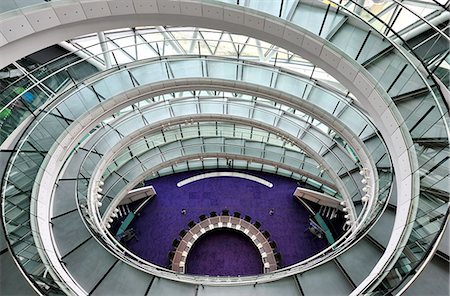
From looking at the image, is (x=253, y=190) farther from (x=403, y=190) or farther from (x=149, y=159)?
(x=403, y=190)

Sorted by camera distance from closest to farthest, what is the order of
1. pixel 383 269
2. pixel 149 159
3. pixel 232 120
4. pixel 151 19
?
pixel 383 269 < pixel 151 19 < pixel 232 120 < pixel 149 159

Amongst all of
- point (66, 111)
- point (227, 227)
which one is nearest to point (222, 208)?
point (227, 227)

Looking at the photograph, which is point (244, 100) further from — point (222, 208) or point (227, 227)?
point (222, 208)

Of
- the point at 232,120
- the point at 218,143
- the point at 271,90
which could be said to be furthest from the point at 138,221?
the point at 271,90

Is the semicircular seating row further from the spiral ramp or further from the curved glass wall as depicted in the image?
the curved glass wall

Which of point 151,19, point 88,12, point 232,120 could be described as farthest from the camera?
point 232,120

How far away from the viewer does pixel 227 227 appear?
28.1 meters

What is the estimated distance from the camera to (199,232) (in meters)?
27.8

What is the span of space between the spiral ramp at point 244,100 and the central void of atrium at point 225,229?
921 cm

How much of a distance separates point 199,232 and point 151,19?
20677 mm

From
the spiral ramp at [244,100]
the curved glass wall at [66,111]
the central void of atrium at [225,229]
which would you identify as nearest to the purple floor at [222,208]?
the central void of atrium at [225,229]

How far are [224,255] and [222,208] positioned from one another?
19.3 feet

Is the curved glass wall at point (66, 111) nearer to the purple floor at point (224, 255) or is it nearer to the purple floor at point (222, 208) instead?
the purple floor at point (222, 208)

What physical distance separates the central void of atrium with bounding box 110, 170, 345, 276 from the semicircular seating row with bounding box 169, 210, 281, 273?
0.52m
